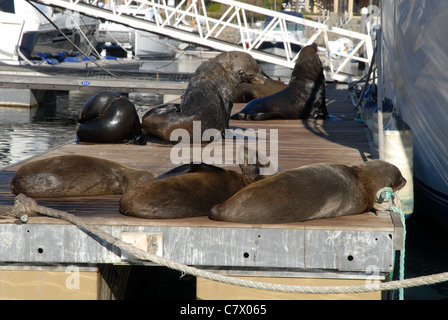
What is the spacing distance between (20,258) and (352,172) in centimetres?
206

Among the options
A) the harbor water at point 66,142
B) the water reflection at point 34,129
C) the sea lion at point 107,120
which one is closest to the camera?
the harbor water at point 66,142

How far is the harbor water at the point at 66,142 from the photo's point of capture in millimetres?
5433

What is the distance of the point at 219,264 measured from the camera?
11.5 feet

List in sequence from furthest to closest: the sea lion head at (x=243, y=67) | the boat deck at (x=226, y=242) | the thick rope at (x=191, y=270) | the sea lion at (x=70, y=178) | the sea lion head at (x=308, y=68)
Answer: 1. the sea lion head at (x=308, y=68)
2. the sea lion head at (x=243, y=67)
3. the sea lion at (x=70, y=178)
4. the boat deck at (x=226, y=242)
5. the thick rope at (x=191, y=270)

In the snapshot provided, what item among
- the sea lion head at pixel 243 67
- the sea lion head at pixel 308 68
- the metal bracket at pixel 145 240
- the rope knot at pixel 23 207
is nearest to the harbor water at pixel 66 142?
the rope knot at pixel 23 207

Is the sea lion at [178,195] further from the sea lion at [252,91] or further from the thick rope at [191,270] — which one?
the sea lion at [252,91]

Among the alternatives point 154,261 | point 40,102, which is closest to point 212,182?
point 154,261

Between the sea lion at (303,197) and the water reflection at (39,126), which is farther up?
the water reflection at (39,126)

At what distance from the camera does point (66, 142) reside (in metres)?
8.14

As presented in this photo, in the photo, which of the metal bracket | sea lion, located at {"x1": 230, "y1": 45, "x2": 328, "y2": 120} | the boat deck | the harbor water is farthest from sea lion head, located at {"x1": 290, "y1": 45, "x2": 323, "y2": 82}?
the metal bracket

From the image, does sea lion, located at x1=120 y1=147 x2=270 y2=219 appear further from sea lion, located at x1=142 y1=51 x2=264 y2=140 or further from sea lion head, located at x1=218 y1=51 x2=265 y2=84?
sea lion head, located at x1=218 y1=51 x2=265 y2=84

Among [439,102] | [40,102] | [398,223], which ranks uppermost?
[40,102]

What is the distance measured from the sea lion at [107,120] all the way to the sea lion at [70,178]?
72.3 inches
